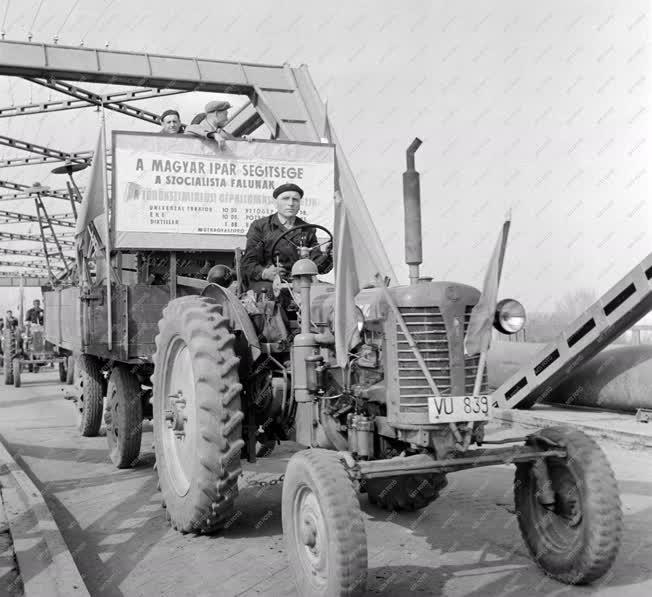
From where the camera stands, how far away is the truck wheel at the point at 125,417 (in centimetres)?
598

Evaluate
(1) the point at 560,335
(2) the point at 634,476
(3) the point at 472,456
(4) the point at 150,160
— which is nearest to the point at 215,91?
→ (4) the point at 150,160

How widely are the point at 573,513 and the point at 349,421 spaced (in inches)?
44.7

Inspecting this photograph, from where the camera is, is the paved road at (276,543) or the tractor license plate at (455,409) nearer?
the tractor license plate at (455,409)

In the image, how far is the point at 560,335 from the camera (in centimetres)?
807

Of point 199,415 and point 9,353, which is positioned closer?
point 199,415

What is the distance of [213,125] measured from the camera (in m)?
6.68

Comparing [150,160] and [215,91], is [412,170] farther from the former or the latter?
[215,91]

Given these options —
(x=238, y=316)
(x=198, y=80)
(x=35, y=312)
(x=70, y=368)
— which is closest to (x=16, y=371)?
(x=70, y=368)

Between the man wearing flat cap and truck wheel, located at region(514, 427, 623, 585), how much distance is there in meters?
4.24

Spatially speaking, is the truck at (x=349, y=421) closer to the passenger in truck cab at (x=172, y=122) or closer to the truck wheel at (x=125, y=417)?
the truck wheel at (x=125, y=417)

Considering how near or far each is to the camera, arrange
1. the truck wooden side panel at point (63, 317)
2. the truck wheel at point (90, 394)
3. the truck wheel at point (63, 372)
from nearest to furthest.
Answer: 1. the truck wooden side panel at point (63, 317)
2. the truck wheel at point (90, 394)
3. the truck wheel at point (63, 372)

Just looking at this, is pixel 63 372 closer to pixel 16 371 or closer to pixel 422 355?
pixel 16 371

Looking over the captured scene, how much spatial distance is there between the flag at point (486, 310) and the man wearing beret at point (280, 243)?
1622mm

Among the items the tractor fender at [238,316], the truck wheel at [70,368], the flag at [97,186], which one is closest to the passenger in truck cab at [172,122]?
the flag at [97,186]
